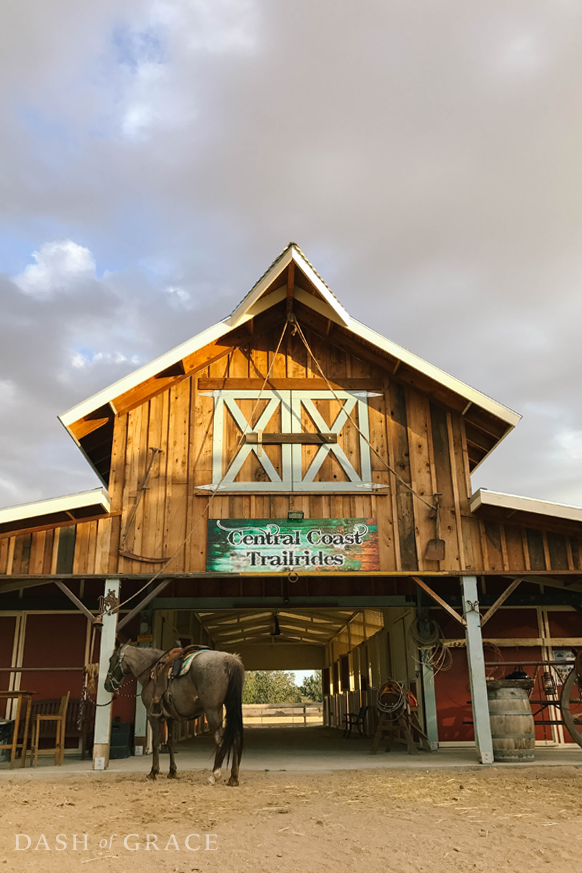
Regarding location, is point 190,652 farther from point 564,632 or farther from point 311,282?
point 564,632

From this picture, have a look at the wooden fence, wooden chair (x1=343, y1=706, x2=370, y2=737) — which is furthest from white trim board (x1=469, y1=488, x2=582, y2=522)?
the wooden fence

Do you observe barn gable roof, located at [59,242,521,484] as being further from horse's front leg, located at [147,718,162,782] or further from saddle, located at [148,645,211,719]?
horse's front leg, located at [147,718,162,782]

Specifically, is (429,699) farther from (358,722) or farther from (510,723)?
(358,722)

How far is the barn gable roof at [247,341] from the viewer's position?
1041cm

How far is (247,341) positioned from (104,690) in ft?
18.6

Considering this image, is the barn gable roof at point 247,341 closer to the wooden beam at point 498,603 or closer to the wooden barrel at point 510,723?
the wooden beam at point 498,603

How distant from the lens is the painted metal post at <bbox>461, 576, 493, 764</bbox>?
959 centimetres

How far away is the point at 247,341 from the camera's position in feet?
37.6

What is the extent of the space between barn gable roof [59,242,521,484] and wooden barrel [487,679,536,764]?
392 cm

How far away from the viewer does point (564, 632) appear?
13.1 meters

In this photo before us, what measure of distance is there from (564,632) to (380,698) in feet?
13.0

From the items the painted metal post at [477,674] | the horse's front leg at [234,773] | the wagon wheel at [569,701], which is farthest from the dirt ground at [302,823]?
the wagon wheel at [569,701]

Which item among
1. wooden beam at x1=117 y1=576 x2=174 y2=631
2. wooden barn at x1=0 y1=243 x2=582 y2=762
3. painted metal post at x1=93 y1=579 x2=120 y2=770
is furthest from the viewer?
wooden barn at x1=0 y1=243 x2=582 y2=762

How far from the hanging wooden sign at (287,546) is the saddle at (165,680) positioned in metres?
1.45
